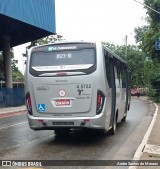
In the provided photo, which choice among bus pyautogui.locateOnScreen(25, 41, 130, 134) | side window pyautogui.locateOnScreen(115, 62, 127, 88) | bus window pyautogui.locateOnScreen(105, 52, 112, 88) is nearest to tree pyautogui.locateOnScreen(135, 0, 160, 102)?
side window pyautogui.locateOnScreen(115, 62, 127, 88)

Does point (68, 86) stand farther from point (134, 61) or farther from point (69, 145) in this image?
point (134, 61)

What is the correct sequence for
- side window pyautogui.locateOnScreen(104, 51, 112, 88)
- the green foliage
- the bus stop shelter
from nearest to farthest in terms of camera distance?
1. side window pyautogui.locateOnScreen(104, 51, 112, 88)
2. the bus stop shelter
3. the green foliage

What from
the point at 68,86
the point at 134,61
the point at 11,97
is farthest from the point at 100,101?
the point at 134,61

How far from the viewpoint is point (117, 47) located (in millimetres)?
84625

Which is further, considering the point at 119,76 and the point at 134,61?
the point at 134,61

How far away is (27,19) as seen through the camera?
3139 cm

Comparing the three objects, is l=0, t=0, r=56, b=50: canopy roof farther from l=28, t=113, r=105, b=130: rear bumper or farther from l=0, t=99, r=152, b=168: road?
l=28, t=113, r=105, b=130: rear bumper

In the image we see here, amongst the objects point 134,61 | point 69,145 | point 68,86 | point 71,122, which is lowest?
point 69,145

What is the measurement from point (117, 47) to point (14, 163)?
77.4m

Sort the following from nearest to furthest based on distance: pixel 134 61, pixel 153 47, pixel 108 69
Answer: pixel 108 69 < pixel 153 47 < pixel 134 61

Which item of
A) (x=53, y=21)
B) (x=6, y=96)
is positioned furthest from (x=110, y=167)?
(x=53, y=21)

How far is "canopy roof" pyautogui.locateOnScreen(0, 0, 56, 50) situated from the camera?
29.2 m

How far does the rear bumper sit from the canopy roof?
1812cm

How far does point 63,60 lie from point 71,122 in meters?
1.90
